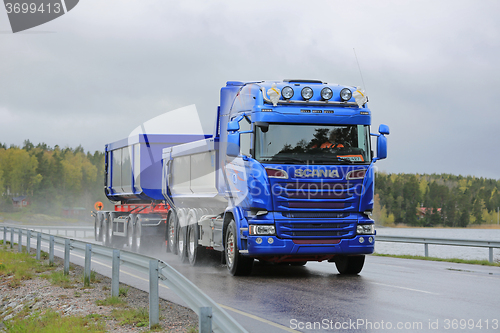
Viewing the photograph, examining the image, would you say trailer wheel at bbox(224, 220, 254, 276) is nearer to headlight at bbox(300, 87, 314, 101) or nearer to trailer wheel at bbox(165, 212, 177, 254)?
headlight at bbox(300, 87, 314, 101)

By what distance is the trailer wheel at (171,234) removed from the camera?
1808 cm

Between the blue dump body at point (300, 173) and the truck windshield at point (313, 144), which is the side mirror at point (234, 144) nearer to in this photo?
the blue dump body at point (300, 173)

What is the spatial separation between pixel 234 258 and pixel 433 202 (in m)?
133

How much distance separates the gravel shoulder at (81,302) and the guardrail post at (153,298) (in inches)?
5.2

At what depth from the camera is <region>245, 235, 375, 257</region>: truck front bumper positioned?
38.1ft

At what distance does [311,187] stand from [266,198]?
934 mm

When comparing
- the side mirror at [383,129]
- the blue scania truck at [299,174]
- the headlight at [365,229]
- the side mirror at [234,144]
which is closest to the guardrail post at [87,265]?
the blue scania truck at [299,174]

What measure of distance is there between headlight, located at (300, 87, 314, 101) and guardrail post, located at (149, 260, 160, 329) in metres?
5.66

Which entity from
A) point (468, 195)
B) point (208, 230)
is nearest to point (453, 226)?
point (468, 195)

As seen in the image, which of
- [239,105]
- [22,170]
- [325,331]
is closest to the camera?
[325,331]

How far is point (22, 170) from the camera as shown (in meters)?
131

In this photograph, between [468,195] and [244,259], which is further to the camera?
[468,195]

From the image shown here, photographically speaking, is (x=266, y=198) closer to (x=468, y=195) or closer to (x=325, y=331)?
(x=325, y=331)

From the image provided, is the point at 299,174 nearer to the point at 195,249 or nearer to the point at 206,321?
the point at 195,249
